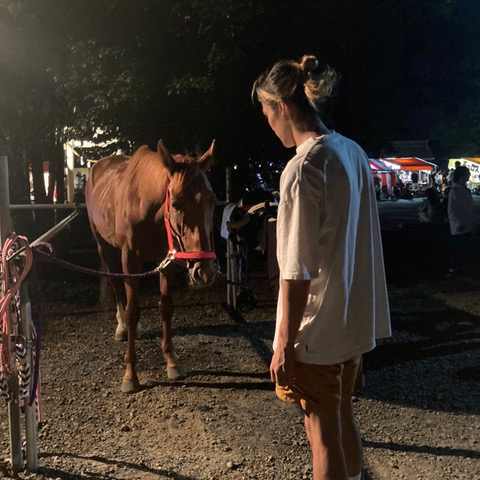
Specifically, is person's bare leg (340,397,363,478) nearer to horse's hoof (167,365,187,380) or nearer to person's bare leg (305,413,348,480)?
person's bare leg (305,413,348,480)

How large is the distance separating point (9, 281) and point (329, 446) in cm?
196

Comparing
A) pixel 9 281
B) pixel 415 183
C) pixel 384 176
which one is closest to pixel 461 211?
pixel 9 281

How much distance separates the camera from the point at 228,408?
4.14m

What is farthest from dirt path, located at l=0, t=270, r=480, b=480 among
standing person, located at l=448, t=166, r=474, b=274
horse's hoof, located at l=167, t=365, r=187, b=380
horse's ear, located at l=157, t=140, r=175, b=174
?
standing person, located at l=448, t=166, r=474, b=274

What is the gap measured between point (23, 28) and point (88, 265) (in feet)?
14.7

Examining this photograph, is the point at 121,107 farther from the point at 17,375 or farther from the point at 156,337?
the point at 17,375

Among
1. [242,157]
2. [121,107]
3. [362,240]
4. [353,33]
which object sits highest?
[353,33]

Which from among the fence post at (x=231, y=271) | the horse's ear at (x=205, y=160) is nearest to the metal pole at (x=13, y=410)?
the horse's ear at (x=205, y=160)

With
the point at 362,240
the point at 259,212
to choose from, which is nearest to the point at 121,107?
the point at 259,212

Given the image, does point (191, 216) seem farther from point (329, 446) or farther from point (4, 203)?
point (329, 446)

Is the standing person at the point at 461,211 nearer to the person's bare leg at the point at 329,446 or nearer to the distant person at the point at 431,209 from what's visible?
the distant person at the point at 431,209

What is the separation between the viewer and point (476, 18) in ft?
202

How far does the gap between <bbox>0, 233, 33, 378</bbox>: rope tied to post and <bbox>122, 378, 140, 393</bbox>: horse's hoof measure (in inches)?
58.8

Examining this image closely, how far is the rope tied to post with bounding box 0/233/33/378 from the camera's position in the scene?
299 cm
